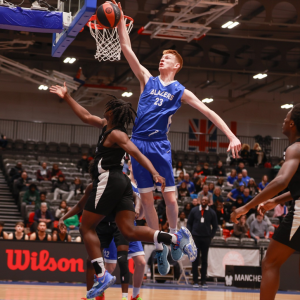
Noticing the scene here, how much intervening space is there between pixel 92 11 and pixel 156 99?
8.08ft

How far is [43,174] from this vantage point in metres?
20.5

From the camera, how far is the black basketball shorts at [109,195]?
19.6 ft

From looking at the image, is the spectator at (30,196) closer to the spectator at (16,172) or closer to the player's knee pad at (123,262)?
the spectator at (16,172)

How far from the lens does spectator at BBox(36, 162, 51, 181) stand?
20.0 meters

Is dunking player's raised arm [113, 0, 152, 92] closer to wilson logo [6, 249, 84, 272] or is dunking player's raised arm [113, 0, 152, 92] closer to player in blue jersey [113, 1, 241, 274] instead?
player in blue jersey [113, 1, 241, 274]

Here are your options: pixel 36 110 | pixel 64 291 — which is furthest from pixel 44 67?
pixel 64 291

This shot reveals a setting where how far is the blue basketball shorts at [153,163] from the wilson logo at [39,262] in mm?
7186

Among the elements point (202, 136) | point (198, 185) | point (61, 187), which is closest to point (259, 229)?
point (198, 185)

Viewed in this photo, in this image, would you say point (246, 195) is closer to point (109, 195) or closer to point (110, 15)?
point (110, 15)

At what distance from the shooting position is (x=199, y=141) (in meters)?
31.3

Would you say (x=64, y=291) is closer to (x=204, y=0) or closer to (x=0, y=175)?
(x=204, y=0)

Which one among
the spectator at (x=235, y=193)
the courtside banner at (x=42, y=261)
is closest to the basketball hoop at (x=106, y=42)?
the courtside banner at (x=42, y=261)

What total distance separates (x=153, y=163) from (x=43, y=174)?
14688 millimetres

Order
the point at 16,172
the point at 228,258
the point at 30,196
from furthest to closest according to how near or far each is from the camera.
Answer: the point at 16,172, the point at 30,196, the point at 228,258
